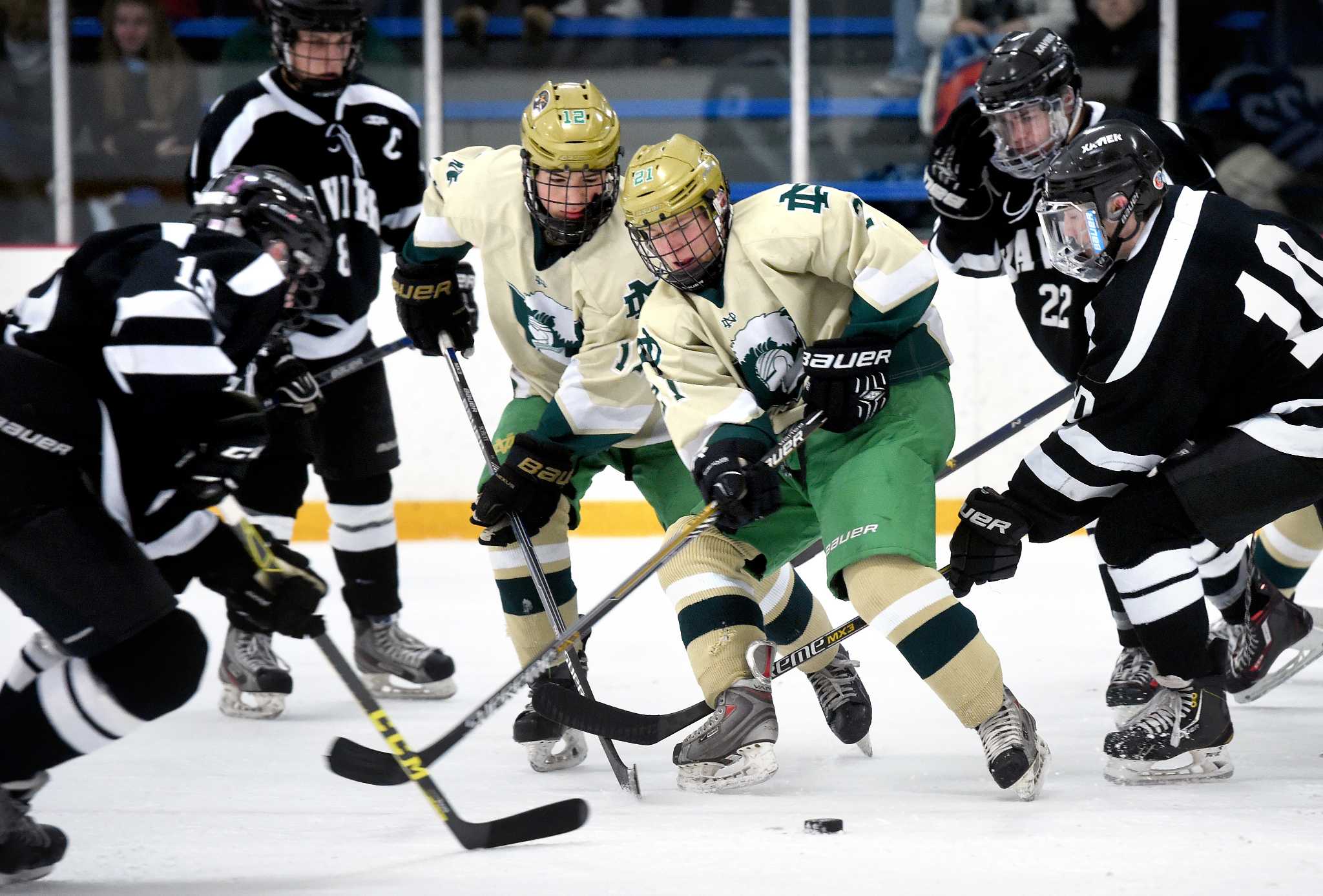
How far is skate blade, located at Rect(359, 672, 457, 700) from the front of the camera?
3.02 meters

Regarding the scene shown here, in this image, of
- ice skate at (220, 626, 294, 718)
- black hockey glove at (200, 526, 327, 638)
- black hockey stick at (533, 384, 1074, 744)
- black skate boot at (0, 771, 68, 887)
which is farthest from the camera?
ice skate at (220, 626, 294, 718)

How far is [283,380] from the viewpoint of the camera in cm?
288

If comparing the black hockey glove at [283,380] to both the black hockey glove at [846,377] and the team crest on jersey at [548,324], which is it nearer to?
the team crest on jersey at [548,324]

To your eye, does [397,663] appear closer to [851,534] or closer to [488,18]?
[851,534]

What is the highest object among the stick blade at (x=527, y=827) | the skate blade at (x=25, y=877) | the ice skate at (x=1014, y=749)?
the ice skate at (x=1014, y=749)

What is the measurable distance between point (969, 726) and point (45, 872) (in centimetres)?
125

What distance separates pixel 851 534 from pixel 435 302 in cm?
100

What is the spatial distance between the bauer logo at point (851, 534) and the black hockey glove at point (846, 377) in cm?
15

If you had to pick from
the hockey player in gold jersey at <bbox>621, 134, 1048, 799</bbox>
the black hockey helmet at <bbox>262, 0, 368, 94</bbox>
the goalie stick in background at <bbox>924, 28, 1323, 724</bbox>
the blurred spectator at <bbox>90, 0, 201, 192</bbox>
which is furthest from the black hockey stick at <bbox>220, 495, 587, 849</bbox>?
the blurred spectator at <bbox>90, 0, 201, 192</bbox>

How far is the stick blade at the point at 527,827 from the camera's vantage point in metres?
2.01

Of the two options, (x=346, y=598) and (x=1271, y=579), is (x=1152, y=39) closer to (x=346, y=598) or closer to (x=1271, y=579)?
(x=1271, y=579)

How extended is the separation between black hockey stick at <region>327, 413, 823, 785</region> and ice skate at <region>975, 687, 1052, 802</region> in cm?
48

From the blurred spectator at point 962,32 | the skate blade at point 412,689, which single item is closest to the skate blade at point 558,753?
the skate blade at point 412,689

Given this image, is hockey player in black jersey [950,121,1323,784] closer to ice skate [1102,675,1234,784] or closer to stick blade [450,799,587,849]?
ice skate [1102,675,1234,784]
